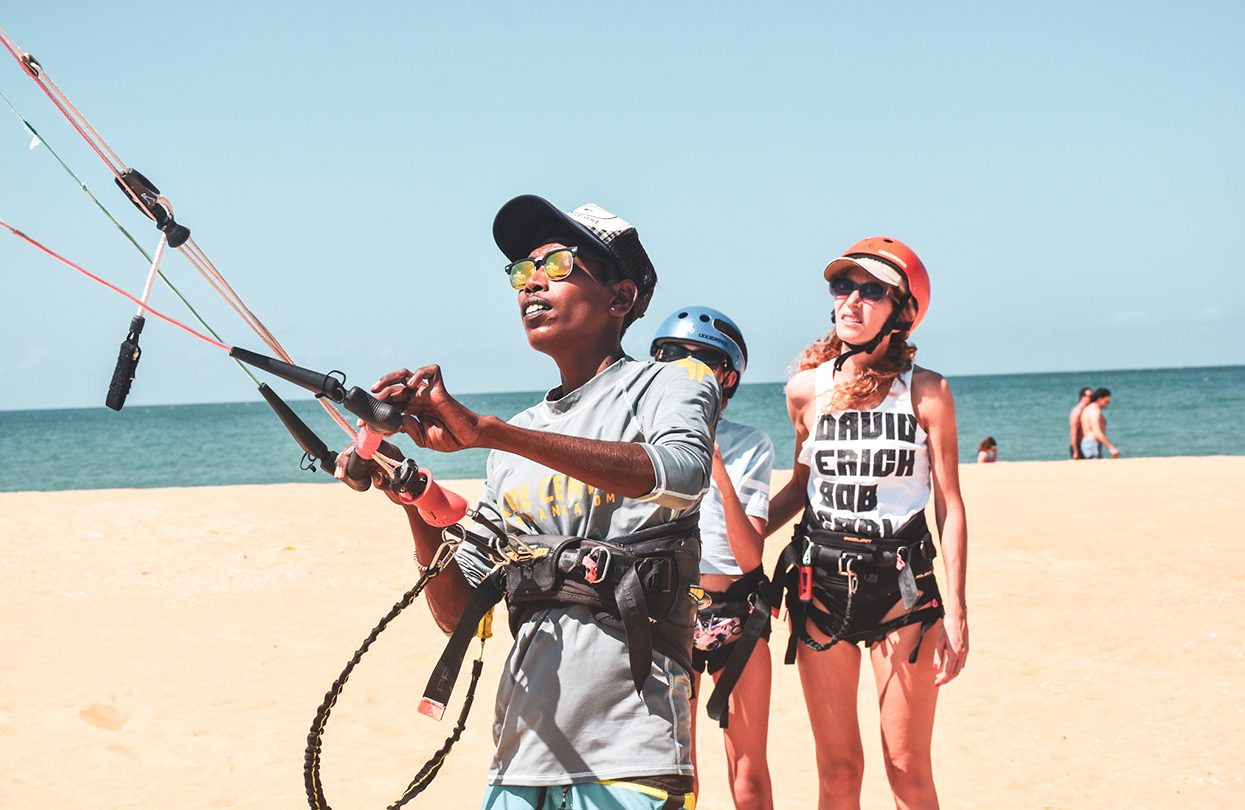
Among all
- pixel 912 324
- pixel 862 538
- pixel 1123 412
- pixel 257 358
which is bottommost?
pixel 862 538

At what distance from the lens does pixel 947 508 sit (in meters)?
4.79

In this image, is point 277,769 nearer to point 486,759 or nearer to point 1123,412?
point 486,759

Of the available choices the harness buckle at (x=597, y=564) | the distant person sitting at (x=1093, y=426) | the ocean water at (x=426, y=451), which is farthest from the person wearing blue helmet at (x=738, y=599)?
the ocean water at (x=426, y=451)

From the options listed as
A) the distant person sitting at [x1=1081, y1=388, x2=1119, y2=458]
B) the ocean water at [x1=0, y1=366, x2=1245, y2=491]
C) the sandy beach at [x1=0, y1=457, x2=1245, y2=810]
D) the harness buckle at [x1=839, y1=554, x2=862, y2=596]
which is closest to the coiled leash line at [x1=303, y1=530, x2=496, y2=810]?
the harness buckle at [x1=839, y1=554, x2=862, y2=596]

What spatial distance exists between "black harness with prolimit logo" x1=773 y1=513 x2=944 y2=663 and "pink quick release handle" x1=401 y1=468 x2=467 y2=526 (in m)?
2.14

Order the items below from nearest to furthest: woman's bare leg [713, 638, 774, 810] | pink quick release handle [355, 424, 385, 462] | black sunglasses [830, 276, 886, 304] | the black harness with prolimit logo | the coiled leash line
Result: pink quick release handle [355, 424, 385, 462], the coiled leash line, the black harness with prolimit logo, black sunglasses [830, 276, 886, 304], woman's bare leg [713, 638, 774, 810]

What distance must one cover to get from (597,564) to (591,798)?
0.56m

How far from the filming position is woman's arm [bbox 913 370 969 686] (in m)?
4.63

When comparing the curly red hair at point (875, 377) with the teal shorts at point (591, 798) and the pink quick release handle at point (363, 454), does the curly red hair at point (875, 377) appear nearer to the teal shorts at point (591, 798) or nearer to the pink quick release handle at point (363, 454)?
the teal shorts at point (591, 798)

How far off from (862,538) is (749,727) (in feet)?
3.30

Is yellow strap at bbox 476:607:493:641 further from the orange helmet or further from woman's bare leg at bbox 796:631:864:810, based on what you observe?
the orange helmet

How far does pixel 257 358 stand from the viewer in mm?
2678

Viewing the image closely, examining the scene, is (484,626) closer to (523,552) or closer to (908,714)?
(523,552)

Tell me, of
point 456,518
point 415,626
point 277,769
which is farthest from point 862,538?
point 415,626
